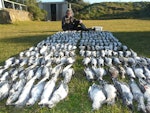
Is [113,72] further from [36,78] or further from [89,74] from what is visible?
[36,78]

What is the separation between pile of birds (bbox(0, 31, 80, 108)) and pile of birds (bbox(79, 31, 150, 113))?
504 mm

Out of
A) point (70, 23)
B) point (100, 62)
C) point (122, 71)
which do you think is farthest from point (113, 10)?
point (122, 71)

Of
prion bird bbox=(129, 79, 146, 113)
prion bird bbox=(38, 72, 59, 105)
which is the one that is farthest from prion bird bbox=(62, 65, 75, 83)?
prion bird bbox=(129, 79, 146, 113)

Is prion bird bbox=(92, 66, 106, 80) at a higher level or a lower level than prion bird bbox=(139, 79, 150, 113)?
lower

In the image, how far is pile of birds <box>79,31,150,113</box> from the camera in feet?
15.2

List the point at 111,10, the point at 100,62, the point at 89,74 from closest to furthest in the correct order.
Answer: the point at 89,74 < the point at 100,62 < the point at 111,10

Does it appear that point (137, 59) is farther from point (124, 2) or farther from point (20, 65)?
point (124, 2)

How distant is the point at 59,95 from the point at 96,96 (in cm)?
61

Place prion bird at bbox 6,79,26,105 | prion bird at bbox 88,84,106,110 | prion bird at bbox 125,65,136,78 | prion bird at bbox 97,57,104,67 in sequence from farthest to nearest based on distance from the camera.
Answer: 1. prion bird at bbox 97,57,104,67
2. prion bird at bbox 125,65,136,78
3. prion bird at bbox 6,79,26,105
4. prion bird at bbox 88,84,106,110

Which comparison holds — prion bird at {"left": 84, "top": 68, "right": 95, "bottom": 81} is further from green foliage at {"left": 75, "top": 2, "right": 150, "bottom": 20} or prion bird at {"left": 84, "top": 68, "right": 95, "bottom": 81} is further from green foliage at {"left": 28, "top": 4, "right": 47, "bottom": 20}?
green foliage at {"left": 75, "top": 2, "right": 150, "bottom": 20}

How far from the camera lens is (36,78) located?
5926 millimetres

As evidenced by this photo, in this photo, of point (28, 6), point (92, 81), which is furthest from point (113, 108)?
point (28, 6)

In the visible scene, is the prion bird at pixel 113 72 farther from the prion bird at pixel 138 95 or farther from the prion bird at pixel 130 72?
the prion bird at pixel 138 95

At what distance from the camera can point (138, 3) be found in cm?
5081
